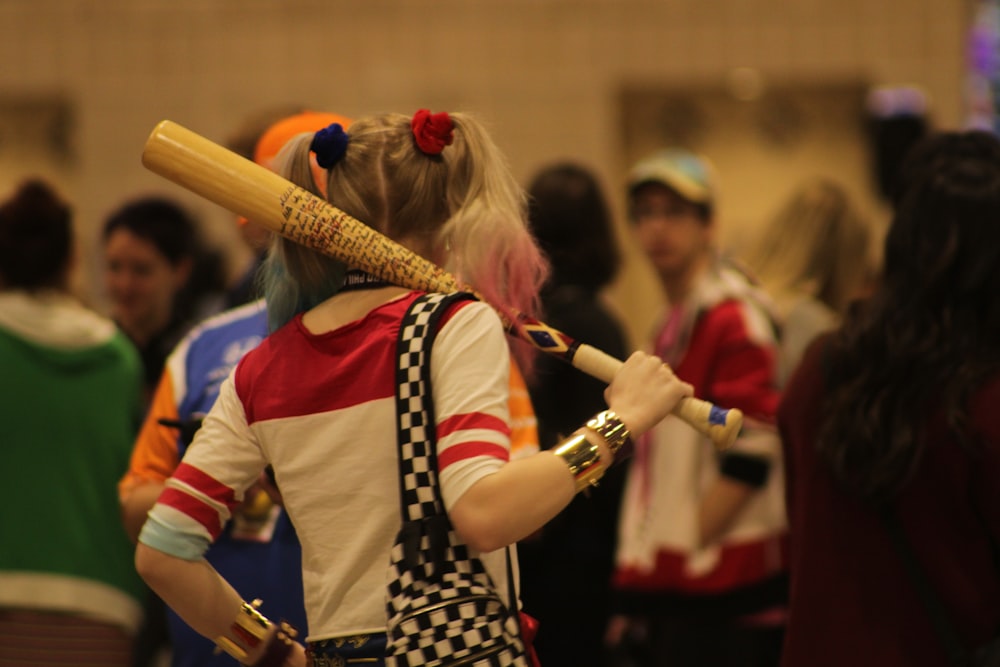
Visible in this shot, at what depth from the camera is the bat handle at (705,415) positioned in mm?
1986

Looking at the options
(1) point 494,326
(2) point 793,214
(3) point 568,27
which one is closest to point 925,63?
(3) point 568,27

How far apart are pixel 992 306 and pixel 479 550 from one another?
4.10 feet

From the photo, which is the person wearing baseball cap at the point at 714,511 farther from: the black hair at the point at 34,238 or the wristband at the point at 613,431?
the wristband at the point at 613,431

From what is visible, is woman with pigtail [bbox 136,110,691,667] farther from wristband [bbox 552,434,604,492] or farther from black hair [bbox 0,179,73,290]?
black hair [bbox 0,179,73,290]

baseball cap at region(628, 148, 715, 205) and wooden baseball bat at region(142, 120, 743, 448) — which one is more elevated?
wooden baseball bat at region(142, 120, 743, 448)

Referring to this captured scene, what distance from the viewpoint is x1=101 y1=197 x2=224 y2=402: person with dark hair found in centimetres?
436

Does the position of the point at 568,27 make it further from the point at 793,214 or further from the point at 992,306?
the point at 992,306

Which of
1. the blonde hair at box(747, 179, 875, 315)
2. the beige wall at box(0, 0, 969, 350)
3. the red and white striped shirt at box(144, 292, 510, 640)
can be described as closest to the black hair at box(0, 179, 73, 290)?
the red and white striped shirt at box(144, 292, 510, 640)

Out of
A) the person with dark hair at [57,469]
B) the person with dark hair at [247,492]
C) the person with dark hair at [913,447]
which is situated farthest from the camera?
the person with dark hair at [57,469]

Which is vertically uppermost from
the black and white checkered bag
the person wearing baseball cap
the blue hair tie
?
the blue hair tie

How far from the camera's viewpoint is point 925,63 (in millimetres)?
8375

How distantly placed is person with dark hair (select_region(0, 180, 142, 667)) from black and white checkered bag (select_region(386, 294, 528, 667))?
6.01 ft

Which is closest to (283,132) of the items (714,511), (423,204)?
(423,204)

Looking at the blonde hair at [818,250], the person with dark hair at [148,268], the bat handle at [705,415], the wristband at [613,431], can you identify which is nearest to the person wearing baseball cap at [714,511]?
the blonde hair at [818,250]
